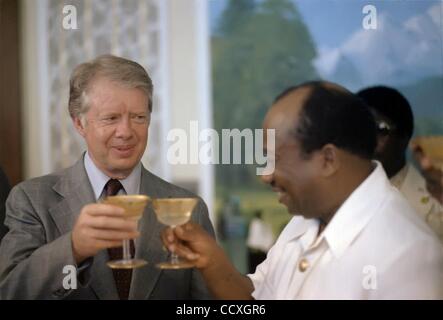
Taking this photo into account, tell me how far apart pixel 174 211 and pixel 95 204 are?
0.24 metres

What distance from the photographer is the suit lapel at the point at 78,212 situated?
192 centimetres

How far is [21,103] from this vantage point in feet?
6.64

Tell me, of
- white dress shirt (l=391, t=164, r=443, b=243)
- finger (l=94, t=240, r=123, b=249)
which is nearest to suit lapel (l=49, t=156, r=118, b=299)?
finger (l=94, t=240, r=123, b=249)

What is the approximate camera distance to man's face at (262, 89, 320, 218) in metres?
1.85

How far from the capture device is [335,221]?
1.82 metres

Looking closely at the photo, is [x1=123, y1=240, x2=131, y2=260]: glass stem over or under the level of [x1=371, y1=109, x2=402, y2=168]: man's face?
under

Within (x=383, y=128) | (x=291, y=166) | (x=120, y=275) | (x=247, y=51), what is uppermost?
(x=247, y=51)

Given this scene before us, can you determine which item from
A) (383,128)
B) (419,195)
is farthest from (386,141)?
(419,195)

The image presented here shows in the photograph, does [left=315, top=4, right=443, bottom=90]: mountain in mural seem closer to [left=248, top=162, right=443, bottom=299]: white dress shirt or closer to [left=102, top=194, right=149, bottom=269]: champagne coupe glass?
[left=248, top=162, right=443, bottom=299]: white dress shirt

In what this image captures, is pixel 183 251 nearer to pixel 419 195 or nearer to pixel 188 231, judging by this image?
pixel 188 231

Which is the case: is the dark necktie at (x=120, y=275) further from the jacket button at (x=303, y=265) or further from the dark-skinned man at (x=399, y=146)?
the dark-skinned man at (x=399, y=146)

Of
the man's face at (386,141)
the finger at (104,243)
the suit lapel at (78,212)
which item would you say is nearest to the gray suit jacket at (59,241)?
the suit lapel at (78,212)

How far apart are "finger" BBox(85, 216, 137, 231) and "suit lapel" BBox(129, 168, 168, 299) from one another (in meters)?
0.09
